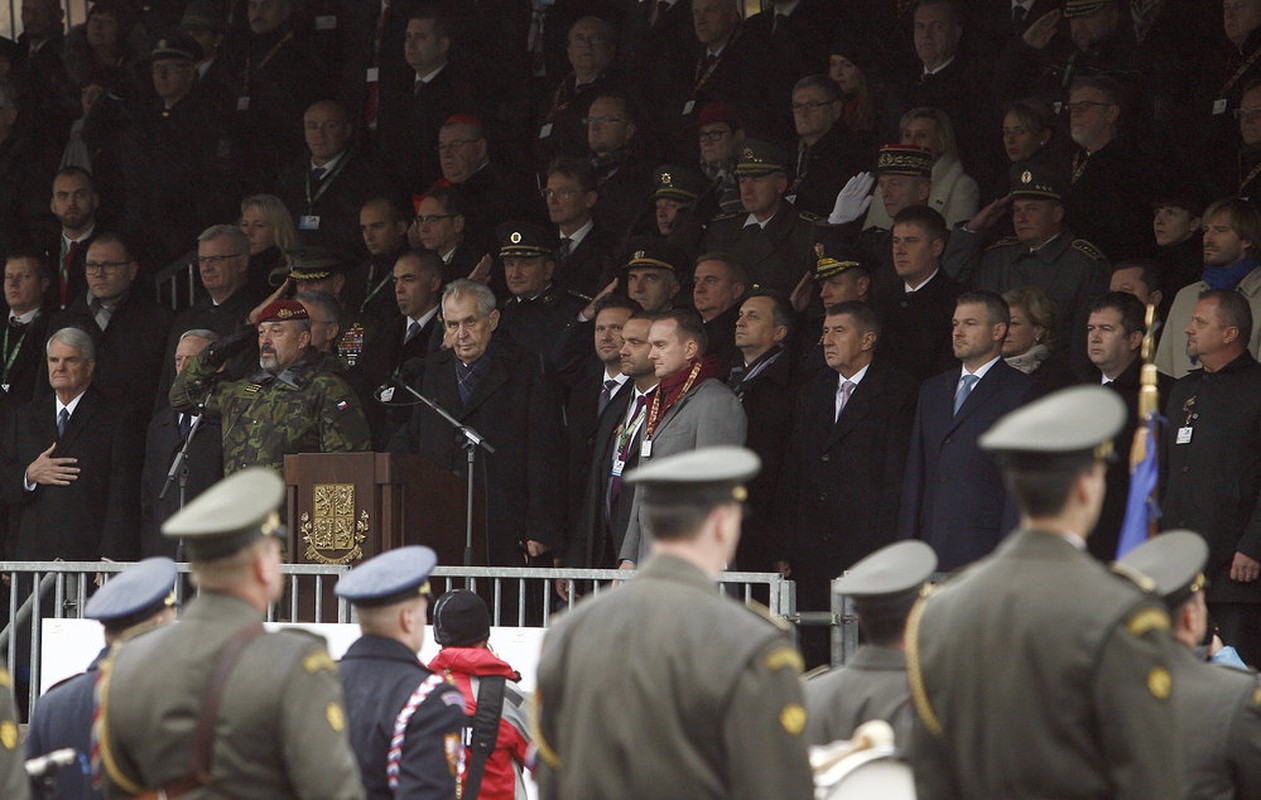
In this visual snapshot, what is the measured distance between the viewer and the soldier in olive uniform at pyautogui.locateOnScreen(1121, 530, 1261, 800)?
4.98m

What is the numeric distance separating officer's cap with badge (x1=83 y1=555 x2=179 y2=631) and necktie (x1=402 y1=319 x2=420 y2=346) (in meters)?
6.32

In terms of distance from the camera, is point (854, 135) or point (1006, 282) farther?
point (854, 135)

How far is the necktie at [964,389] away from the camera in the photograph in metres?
9.98

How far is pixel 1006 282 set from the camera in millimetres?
11023

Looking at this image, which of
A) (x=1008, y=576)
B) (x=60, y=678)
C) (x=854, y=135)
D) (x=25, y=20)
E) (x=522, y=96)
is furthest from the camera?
(x=25, y=20)

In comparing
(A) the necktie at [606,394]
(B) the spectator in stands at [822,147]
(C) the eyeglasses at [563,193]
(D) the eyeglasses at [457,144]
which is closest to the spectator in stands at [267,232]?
(D) the eyeglasses at [457,144]

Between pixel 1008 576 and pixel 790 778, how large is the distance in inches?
24.8

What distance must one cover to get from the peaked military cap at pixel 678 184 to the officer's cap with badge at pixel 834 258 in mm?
1384

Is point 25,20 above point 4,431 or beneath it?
above

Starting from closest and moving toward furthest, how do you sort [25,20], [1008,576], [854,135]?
[1008,576]
[854,135]
[25,20]

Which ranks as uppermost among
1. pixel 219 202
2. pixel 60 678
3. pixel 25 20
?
pixel 25 20

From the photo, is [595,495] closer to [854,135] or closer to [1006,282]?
Answer: [1006,282]

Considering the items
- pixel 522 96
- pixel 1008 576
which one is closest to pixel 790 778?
pixel 1008 576

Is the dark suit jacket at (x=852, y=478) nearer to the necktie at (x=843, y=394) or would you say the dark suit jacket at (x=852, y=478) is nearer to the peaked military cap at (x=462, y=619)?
the necktie at (x=843, y=394)
